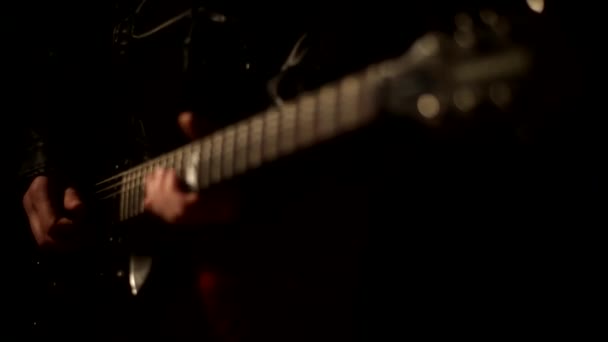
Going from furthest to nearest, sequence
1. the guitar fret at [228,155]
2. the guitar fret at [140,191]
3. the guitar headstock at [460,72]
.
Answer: the guitar fret at [140,191] → the guitar fret at [228,155] → the guitar headstock at [460,72]

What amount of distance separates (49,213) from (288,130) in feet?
2.04

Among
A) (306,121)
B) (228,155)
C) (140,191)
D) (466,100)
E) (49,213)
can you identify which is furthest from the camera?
(49,213)

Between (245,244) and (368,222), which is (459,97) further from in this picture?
(245,244)

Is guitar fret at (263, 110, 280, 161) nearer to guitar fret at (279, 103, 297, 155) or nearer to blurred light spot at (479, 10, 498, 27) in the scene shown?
guitar fret at (279, 103, 297, 155)

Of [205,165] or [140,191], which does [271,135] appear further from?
[140,191]

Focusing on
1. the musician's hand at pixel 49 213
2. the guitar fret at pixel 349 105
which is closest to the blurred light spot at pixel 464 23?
the guitar fret at pixel 349 105

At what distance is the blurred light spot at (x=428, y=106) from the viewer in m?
0.54

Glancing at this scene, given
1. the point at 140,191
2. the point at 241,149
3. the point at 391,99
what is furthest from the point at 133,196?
the point at 391,99

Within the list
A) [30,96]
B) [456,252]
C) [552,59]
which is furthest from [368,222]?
[30,96]

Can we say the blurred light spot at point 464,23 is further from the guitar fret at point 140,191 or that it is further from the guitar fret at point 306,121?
the guitar fret at point 140,191

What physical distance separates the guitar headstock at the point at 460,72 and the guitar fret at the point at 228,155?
24cm

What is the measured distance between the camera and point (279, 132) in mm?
671

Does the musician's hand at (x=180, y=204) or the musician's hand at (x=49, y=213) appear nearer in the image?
the musician's hand at (x=180, y=204)

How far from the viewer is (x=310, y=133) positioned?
0.63 meters
